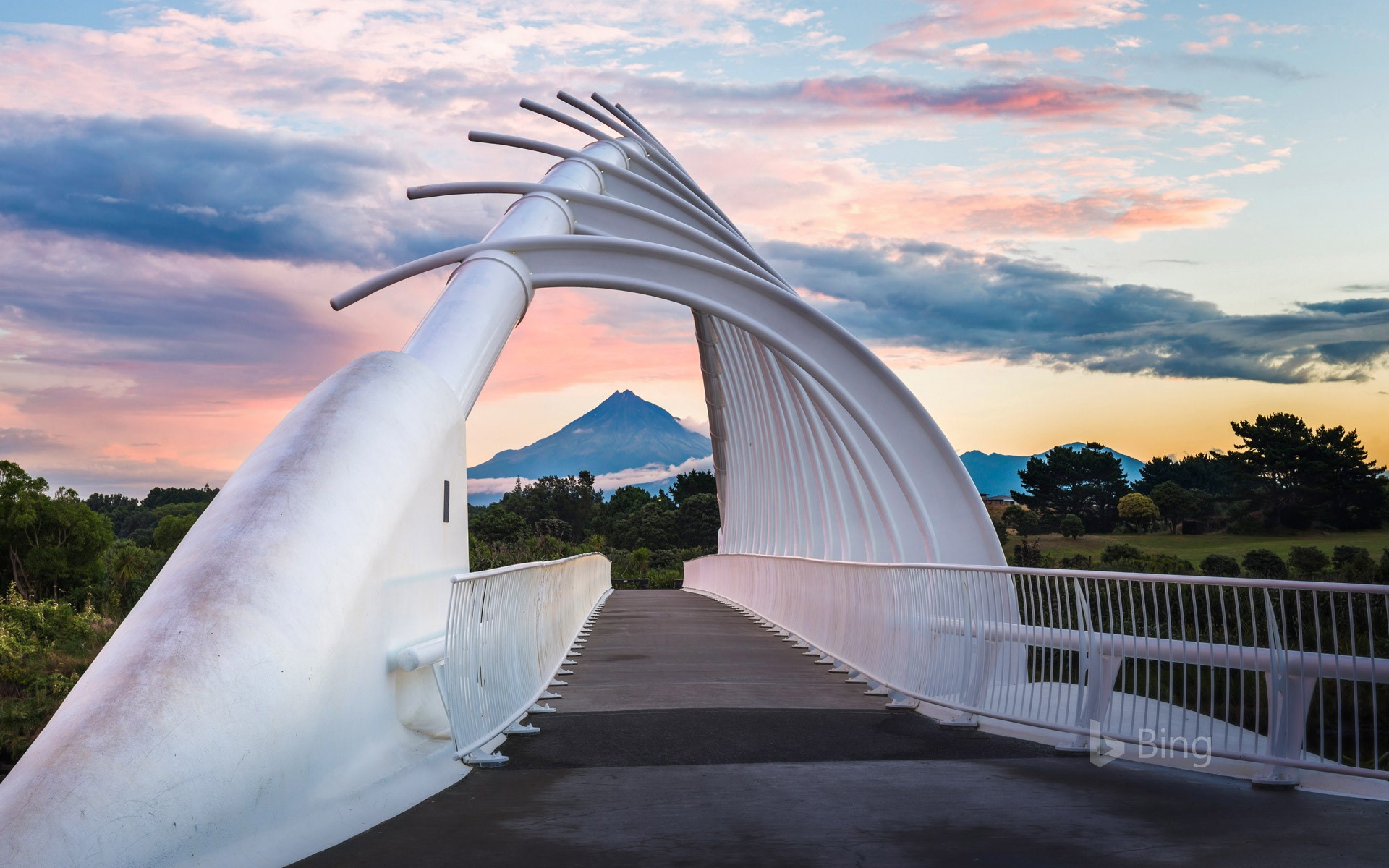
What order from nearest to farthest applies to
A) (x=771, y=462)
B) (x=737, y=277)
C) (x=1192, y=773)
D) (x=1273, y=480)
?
1. (x=1192, y=773)
2. (x=737, y=277)
3. (x=771, y=462)
4. (x=1273, y=480)

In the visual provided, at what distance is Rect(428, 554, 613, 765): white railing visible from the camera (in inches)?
309

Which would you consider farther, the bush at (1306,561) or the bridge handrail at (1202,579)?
the bush at (1306,561)

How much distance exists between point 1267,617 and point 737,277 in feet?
38.5

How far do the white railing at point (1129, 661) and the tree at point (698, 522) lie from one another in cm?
8209

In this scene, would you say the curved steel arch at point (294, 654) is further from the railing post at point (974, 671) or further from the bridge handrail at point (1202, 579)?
the bridge handrail at point (1202, 579)

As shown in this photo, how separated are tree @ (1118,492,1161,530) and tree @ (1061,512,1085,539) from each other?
446 centimetres

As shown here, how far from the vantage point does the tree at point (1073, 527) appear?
6397 cm

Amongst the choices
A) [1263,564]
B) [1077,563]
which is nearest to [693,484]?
[1077,563]

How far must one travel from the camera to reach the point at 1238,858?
5297 mm

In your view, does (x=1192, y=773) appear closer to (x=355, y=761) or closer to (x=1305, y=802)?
(x=1305, y=802)

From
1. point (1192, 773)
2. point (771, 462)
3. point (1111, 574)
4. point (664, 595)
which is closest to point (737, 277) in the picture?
point (1111, 574)

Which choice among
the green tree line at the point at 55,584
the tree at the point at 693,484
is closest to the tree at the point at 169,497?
the green tree line at the point at 55,584

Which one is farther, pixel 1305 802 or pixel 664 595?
pixel 664 595

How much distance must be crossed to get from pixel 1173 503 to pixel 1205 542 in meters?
7.30
